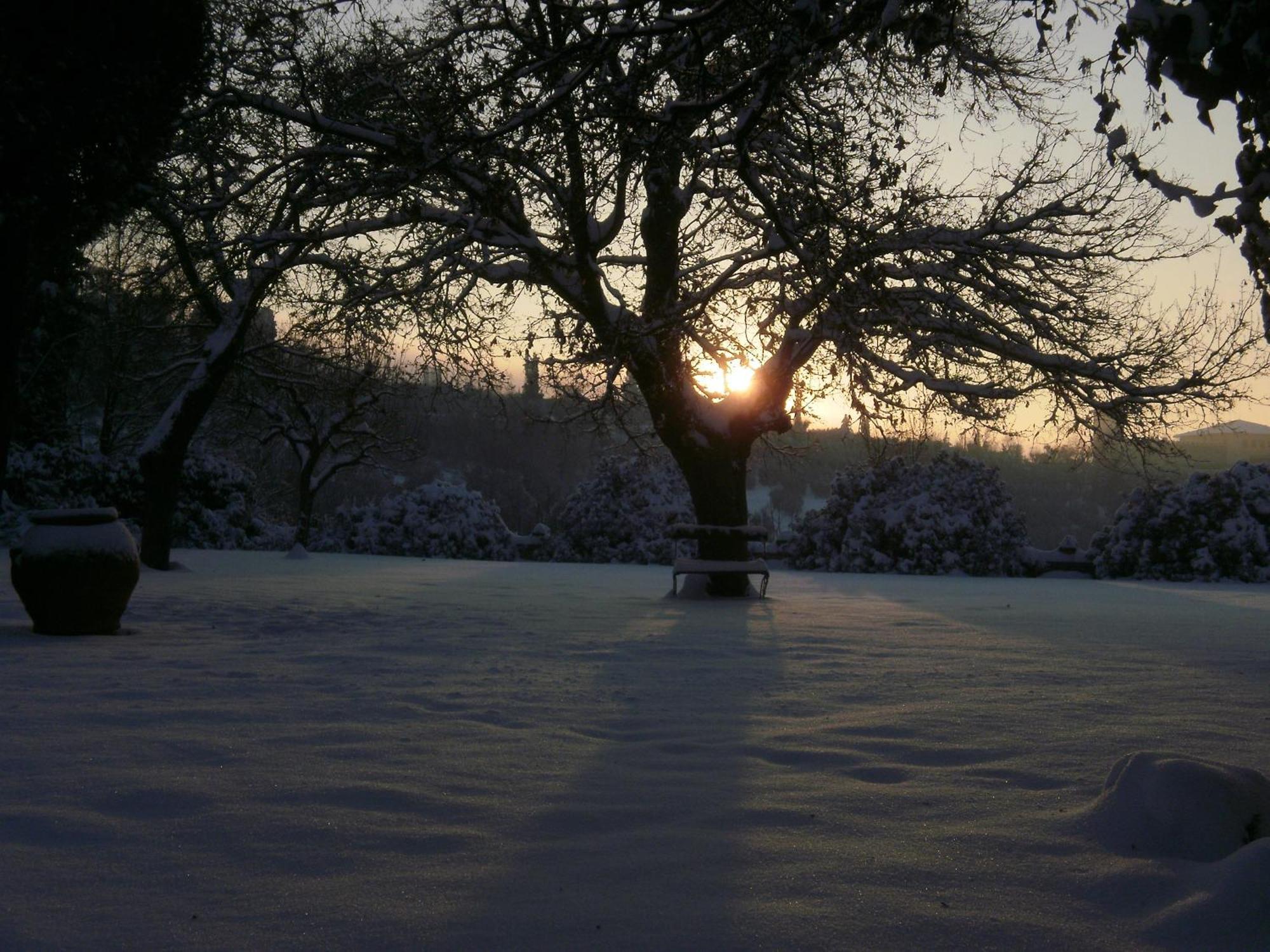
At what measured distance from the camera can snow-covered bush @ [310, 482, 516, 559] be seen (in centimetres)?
2270

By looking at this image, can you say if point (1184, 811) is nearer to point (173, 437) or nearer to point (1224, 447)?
point (173, 437)

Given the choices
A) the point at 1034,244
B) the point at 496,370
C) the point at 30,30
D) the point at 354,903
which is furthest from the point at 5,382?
the point at 1034,244

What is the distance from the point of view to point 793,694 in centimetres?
572

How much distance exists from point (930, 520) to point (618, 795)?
54.2 feet

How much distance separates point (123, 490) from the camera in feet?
66.3

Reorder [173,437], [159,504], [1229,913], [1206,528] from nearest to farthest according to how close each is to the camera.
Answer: [1229,913], [173,437], [159,504], [1206,528]

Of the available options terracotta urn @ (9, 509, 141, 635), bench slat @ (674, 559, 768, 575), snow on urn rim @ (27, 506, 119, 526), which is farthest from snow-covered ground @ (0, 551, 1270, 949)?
bench slat @ (674, 559, 768, 575)

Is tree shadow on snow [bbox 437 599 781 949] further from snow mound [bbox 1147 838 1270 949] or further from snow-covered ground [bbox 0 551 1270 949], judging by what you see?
snow mound [bbox 1147 838 1270 949]

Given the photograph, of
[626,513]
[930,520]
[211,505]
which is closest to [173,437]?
[211,505]

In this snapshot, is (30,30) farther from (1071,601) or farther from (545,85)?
(1071,601)

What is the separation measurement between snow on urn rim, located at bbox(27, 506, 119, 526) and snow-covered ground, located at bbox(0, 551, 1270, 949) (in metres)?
0.91

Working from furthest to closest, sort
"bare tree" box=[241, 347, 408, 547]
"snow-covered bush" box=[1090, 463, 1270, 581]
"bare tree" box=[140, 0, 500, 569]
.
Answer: "bare tree" box=[241, 347, 408, 547], "snow-covered bush" box=[1090, 463, 1270, 581], "bare tree" box=[140, 0, 500, 569]

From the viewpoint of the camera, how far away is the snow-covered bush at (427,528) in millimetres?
22703

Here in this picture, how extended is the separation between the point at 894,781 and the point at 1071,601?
399 inches
